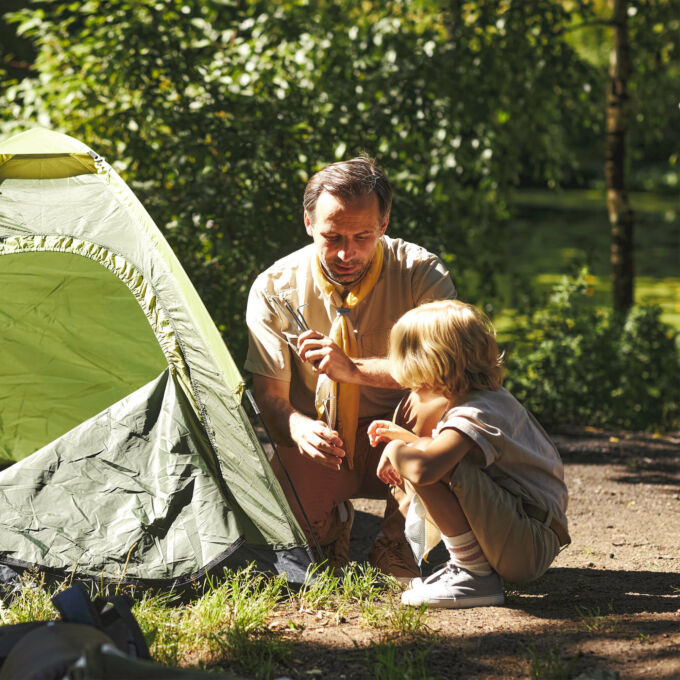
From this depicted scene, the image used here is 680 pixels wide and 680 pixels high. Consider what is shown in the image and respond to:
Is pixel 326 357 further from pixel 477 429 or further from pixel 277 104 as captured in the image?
pixel 277 104

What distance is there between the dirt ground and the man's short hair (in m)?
1.31

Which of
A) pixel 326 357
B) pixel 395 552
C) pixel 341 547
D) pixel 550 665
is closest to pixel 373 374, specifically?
pixel 326 357

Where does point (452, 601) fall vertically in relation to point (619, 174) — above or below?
below

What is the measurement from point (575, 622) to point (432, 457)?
620mm

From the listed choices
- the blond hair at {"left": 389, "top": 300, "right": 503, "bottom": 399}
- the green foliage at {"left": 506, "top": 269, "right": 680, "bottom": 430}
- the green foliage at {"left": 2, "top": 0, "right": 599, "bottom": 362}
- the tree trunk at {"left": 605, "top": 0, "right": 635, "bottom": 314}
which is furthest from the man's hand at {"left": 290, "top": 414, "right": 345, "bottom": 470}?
the tree trunk at {"left": 605, "top": 0, "right": 635, "bottom": 314}

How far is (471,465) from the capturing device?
2668 millimetres

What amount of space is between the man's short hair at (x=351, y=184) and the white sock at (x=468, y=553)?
1.07 m

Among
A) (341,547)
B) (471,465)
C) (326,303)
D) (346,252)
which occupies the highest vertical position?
(346,252)

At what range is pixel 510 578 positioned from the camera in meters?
2.77

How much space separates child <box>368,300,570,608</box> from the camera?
264 cm

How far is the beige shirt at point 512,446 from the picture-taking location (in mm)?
2652

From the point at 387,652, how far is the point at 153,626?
0.67 meters

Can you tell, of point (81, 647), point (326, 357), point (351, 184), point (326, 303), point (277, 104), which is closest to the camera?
point (81, 647)

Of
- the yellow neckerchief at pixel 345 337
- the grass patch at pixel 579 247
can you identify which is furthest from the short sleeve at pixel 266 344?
the grass patch at pixel 579 247
